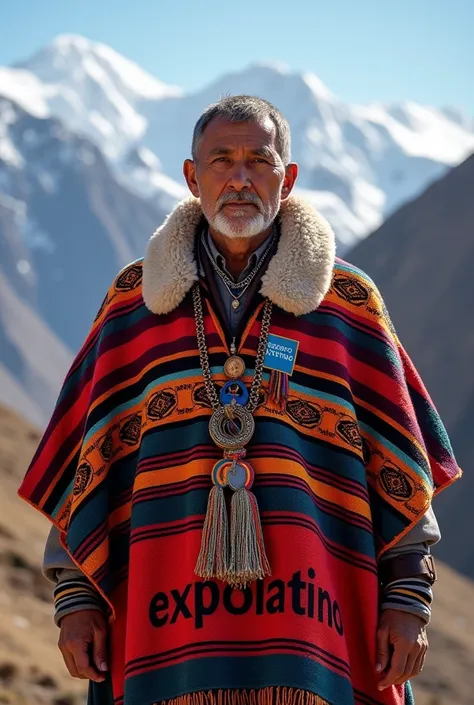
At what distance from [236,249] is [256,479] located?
0.53 metres

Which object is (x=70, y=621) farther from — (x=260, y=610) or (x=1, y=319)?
(x=1, y=319)

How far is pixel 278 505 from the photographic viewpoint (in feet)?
8.49

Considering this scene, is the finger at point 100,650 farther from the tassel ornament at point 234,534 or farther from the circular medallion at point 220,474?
the circular medallion at point 220,474

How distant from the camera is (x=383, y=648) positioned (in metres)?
2.58

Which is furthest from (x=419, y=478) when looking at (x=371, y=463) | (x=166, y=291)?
(x=166, y=291)

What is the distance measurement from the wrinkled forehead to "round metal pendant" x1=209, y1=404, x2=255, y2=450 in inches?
22.7

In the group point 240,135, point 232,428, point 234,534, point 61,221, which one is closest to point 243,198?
point 240,135

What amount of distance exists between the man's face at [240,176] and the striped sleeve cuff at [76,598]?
83 centimetres

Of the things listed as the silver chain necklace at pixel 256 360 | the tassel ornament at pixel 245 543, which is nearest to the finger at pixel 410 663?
the tassel ornament at pixel 245 543

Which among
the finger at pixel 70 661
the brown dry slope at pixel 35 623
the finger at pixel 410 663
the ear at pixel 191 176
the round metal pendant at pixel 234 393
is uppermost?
the brown dry slope at pixel 35 623

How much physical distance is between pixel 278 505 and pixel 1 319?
119710 mm

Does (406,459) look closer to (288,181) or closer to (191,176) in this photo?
(288,181)

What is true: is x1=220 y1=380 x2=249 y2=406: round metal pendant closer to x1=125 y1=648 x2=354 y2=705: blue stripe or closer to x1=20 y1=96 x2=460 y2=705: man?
x1=20 y1=96 x2=460 y2=705: man

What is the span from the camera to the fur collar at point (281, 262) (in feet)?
8.95
